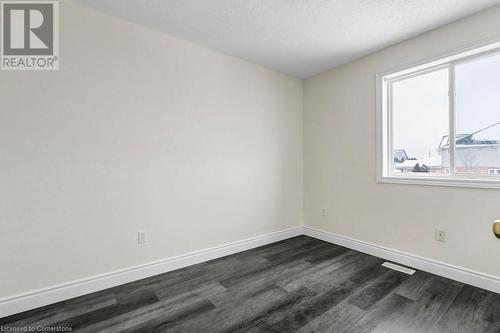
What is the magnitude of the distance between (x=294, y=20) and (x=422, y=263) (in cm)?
278

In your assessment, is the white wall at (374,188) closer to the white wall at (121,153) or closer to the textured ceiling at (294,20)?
the textured ceiling at (294,20)

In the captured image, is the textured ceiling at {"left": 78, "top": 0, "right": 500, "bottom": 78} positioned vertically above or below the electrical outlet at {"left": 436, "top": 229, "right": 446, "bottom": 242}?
above

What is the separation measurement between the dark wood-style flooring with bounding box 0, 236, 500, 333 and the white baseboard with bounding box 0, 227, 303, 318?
0.18ft

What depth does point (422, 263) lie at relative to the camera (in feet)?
7.82

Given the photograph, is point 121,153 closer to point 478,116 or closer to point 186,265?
point 186,265

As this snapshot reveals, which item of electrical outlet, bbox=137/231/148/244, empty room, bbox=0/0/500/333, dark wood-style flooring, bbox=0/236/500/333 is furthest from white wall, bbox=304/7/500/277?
electrical outlet, bbox=137/231/148/244

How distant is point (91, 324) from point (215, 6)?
266 centimetres

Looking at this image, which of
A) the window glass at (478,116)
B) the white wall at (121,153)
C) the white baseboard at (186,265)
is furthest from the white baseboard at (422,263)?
the white wall at (121,153)

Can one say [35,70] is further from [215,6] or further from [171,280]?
[171,280]

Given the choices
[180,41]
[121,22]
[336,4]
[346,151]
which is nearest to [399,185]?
[346,151]

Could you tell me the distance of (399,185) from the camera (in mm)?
2588

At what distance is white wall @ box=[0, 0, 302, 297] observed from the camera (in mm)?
1776

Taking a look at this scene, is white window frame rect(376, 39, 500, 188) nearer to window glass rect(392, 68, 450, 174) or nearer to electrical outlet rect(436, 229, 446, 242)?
window glass rect(392, 68, 450, 174)

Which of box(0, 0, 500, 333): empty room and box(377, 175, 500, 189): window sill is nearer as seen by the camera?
box(0, 0, 500, 333): empty room
